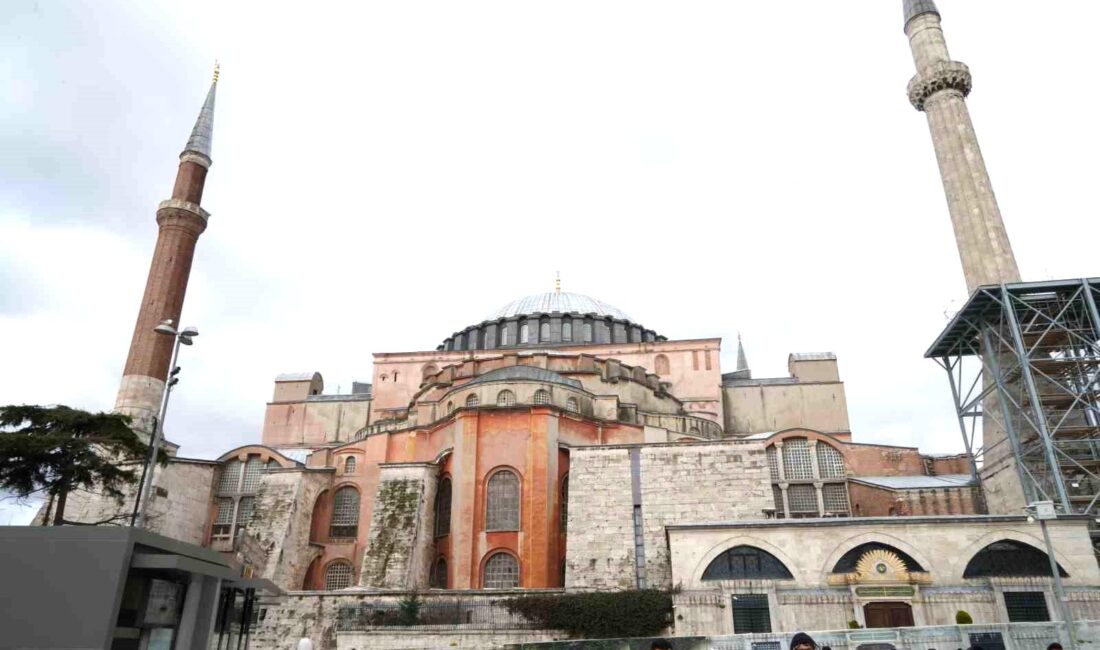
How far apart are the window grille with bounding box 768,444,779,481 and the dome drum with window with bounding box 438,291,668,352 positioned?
14.5 meters

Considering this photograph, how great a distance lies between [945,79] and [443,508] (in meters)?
24.3

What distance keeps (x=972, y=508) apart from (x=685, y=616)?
36.2 feet

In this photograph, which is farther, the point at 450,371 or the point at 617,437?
the point at 450,371

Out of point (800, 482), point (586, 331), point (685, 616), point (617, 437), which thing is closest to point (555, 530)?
Result: point (617, 437)

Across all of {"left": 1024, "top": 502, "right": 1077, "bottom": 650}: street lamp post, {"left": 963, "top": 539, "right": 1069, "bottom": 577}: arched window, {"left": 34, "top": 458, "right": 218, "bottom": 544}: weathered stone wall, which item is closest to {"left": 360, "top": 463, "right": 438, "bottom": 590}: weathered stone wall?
{"left": 34, "top": 458, "right": 218, "bottom": 544}: weathered stone wall

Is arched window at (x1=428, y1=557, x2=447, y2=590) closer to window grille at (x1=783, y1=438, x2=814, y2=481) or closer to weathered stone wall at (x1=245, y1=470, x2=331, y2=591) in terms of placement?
weathered stone wall at (x1=245, y1=470, x2=331, y2=591)

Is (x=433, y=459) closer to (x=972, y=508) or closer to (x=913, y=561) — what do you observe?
(x=913, y=561)

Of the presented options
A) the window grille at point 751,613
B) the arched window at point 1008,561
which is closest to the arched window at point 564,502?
the window grille at point 751,613

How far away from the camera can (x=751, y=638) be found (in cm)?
1249

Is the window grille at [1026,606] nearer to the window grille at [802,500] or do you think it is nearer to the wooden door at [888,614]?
the wooden door at [888,614]

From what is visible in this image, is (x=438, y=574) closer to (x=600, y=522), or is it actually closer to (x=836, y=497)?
(x=600, y=522)

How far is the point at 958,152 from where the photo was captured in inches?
1120

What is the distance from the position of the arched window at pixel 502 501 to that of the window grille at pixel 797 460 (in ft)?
30.7

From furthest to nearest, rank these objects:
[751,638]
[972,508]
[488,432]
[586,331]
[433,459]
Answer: [586,331] → [433,459] → [488,432] → [972,508] → [751,638]
